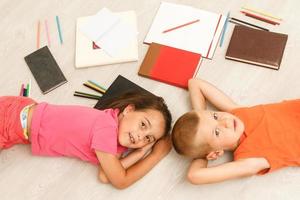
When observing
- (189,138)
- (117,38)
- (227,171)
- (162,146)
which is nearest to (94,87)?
(117,38)

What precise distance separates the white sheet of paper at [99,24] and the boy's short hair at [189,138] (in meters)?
0.61

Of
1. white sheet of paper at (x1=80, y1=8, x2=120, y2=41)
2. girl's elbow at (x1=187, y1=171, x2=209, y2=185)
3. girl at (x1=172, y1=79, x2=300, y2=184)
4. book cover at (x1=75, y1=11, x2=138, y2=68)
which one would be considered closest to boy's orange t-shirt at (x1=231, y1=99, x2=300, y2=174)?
girl at (x1=172, y1=79, x2=300, y2=184)

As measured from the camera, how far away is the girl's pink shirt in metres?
1.17

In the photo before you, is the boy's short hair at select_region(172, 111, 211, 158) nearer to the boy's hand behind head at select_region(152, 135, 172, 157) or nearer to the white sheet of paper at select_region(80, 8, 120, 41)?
the boy's hand behind head at select_region(152, 135, 172, 157)

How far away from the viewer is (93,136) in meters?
1.17

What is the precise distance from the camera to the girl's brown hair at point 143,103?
1206mm

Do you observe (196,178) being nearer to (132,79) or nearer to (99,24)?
(132,79)

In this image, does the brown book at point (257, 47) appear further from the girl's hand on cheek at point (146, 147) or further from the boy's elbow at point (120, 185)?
the boy's elbow at point (120, 185)

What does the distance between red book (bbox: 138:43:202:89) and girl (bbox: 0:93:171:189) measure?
16cm

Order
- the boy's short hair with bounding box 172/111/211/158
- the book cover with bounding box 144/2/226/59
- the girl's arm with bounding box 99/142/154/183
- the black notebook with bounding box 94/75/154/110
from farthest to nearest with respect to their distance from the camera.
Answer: the book cover with bounding box 144/2/226/59
the black notebook with bounding box 94/75/154/110
the girl's arm with bounding box 99/142/154/183
the boy's short hair with bounding box 172/111/211/158

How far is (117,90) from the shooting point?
4.55 feet

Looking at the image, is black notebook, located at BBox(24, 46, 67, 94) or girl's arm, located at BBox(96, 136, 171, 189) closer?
girl's arm, located at BBox(96, 136, 171, 189)

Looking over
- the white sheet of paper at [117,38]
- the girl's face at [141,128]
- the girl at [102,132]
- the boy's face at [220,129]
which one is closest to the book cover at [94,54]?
the white sheet of paper at [117,38]

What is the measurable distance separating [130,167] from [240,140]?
36 centimetres
